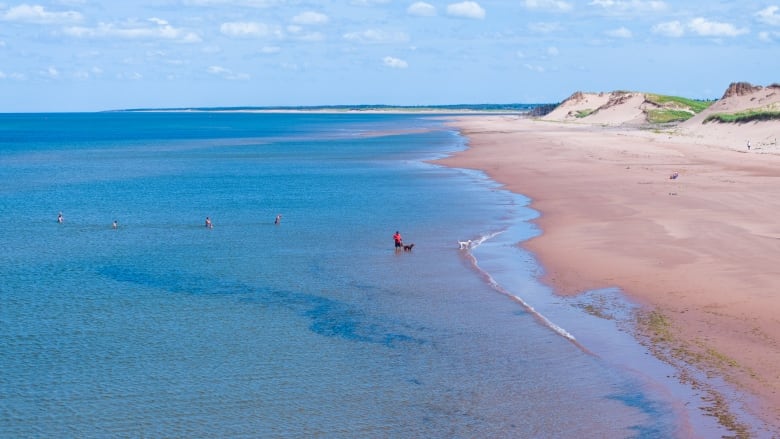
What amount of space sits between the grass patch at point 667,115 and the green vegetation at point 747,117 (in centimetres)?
4022

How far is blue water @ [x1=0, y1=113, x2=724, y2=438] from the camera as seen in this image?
19.0 meters

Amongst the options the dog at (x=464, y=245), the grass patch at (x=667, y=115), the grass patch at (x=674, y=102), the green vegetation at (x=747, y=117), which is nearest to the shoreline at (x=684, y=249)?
the dog at (x=464, y=245)

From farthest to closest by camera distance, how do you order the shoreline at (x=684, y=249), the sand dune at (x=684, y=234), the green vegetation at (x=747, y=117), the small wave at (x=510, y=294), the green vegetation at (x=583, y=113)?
1. the green vegetation at (x=583, y=113)
2. the green vegetation at (x=747, y=117)
3. the small wave at (x=510, y=294)
4. the sand dune at (x=684, y=234)
5. the shoreline at (x=684, y=249)

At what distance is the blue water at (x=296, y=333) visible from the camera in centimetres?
1898

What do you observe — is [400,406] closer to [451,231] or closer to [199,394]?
[199,394]

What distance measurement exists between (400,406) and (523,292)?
35.6ft

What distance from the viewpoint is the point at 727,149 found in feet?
258

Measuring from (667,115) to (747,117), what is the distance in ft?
187

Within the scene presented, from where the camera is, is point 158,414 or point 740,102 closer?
point 158,414

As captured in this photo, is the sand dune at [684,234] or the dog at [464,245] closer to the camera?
the sand dune at [684,234]

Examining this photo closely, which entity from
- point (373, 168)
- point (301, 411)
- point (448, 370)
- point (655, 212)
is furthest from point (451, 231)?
point (373, 168)

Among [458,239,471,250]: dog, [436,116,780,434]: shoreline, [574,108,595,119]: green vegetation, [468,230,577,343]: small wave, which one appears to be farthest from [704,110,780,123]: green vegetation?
[574,108,595,119]: green vegetation

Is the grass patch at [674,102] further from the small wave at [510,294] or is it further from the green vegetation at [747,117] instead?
the small wave at [510,294]

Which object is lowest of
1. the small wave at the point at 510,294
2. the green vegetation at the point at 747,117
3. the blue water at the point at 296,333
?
Result: the blue water at the point at 296,333
